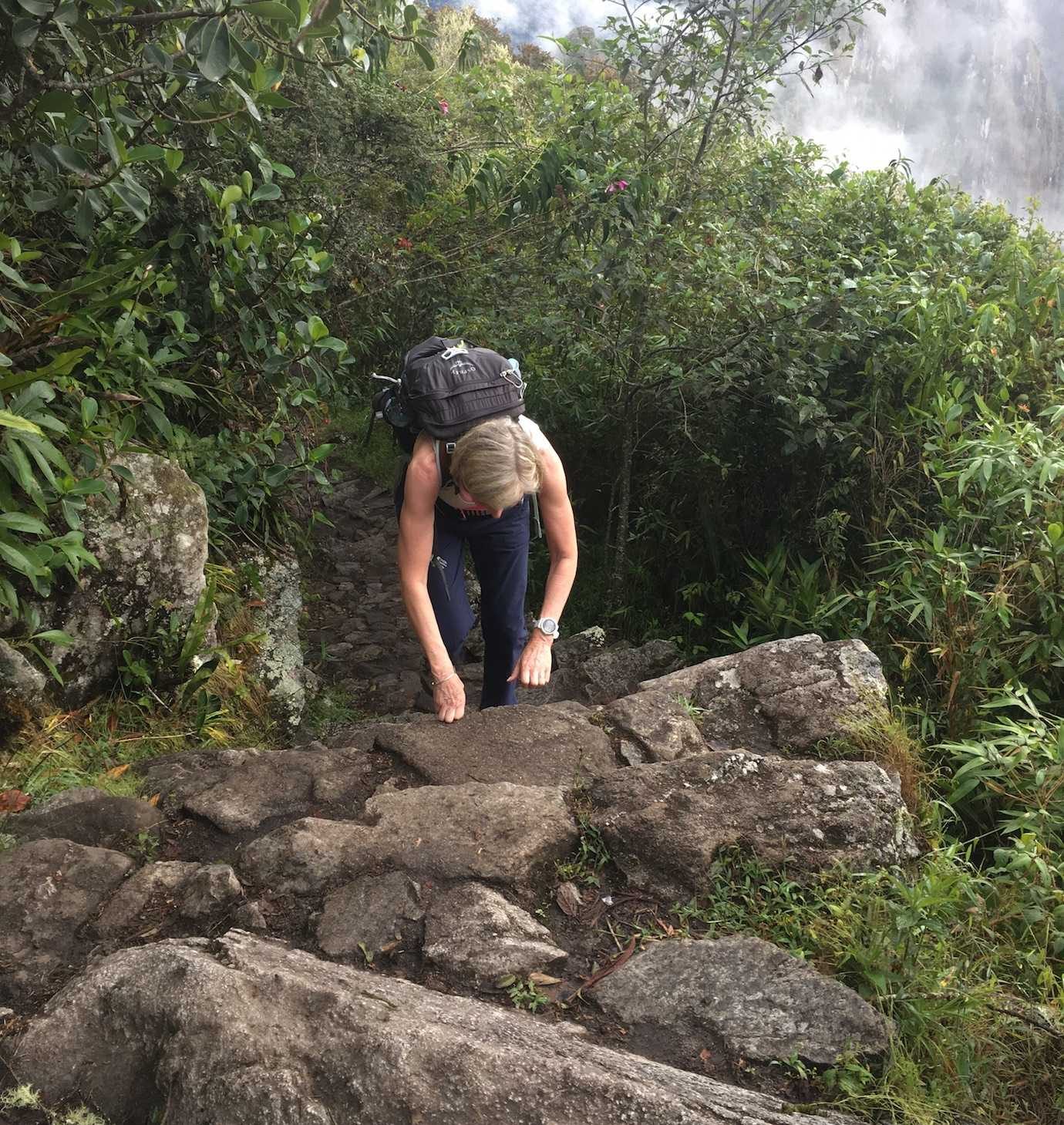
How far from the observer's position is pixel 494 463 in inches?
119

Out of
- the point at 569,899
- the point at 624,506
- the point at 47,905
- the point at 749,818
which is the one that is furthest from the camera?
the point at 624,506

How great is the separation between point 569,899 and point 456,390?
5.69ft

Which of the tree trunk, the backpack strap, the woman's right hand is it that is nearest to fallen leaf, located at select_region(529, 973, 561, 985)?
the woman's right hand

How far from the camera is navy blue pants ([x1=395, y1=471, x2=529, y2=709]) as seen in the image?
376cm

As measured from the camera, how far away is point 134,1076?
5.98ft

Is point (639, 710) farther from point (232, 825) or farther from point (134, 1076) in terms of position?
point (134, 1076)

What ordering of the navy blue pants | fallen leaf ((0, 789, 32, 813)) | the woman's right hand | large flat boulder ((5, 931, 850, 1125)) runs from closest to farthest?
large flat boulder ((5, 931, 850, 1125)), fallen leaf ((0, 789, 32, 813)), the woman's right hand, the navy blue pants

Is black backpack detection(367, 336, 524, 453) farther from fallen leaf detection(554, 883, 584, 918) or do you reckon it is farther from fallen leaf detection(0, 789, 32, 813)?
fallen leaf detection(0, 789, 32, 813)

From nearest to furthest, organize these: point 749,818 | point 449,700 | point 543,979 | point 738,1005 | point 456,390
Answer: point 738,1005, point 543,979, point 749,818, point 456,390, point 449,700

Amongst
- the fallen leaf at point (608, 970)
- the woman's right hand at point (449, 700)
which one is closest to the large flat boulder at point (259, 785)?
the woman's right hand at point (449, 700)

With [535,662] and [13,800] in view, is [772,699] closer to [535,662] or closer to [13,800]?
[535,662]

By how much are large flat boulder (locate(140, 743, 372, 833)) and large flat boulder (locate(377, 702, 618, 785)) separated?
21cm

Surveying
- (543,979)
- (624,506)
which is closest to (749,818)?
(543,979)

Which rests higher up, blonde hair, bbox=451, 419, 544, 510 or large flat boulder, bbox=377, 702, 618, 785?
blonde hair, bbox=451, 419, 544, 510
